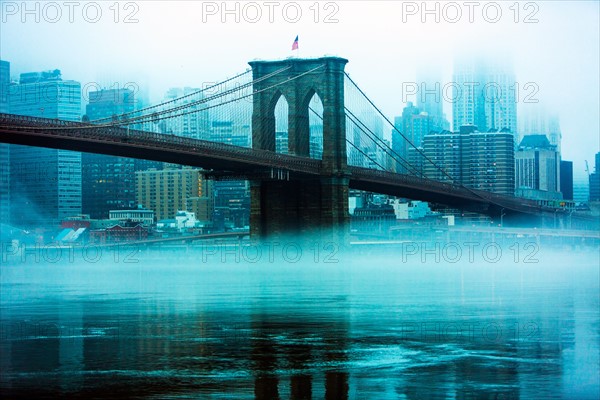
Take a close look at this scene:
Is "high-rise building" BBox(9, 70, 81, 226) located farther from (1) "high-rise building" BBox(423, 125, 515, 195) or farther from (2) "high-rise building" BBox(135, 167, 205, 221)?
(1) "high-rise building" BBox(423, 125, 515, 195)

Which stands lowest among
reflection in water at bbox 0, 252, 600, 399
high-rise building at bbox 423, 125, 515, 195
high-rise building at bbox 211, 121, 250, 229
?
reflection in water at bbox 0, 252, 600, 399

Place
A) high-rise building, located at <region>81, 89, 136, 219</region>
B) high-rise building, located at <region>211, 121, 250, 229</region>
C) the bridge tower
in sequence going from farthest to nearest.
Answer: high-rise building, located at <region>211, 121, 250, 229</region>
high-rise building, located at <region>81, 89, 136, 219</region>
the bridge tower

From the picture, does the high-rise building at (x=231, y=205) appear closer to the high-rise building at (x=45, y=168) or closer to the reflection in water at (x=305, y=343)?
the high-rise building at (x=45, y=168)

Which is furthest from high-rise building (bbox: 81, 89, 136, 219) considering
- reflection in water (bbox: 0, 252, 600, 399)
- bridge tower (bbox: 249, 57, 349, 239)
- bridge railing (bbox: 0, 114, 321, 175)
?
reflection in water (bbox: 0, 252, 600, 399)

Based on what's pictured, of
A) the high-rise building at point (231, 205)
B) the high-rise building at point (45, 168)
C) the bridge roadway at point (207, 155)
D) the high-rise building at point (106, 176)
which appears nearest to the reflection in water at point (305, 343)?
the bridge roadway at point (207, 155)

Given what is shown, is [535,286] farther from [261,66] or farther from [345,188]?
[261,66]

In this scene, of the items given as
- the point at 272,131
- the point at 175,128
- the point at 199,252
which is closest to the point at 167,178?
the point at 175,128
